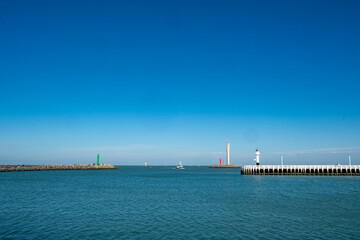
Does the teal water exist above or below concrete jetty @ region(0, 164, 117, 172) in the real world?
below

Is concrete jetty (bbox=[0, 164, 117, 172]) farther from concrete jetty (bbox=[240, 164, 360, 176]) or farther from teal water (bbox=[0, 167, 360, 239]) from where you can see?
teal water (bbox=[0, 167, 360, 239])

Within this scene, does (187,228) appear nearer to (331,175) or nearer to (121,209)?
(121,209)

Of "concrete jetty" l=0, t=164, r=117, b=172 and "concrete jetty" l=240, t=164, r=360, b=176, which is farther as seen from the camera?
"concrete jetty" l=0, t=164, r=117, b=172

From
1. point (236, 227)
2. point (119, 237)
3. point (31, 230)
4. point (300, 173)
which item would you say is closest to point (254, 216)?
point (236, 227)

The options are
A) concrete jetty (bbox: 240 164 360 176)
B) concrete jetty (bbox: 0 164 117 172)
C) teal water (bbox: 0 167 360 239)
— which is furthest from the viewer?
concrete jetty (bbox: 0 164 117 172)

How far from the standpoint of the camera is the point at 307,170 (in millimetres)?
89562

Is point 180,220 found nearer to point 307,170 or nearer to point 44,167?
point 307,170

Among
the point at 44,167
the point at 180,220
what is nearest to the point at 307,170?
the point at 180,220

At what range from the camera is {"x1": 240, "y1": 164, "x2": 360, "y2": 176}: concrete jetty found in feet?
285

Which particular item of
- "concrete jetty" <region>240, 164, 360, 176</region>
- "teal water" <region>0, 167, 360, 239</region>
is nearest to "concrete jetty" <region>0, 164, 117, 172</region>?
"concrete jetty" <region>240, 164, 360, 176</region>

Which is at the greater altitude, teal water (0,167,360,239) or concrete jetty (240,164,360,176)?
concrete jetty (240,164,360,176)

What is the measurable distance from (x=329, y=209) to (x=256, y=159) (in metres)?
69.5

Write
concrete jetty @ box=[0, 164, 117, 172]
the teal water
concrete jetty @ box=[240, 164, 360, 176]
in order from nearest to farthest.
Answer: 1. the teal water
2. concrete jetty @ box=[240, 164, 360, 176]
3. concrete jetty @ box=[0, 164, 117, 172]

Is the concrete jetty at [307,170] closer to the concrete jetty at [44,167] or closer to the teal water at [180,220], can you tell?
the teal water at [180,220]
